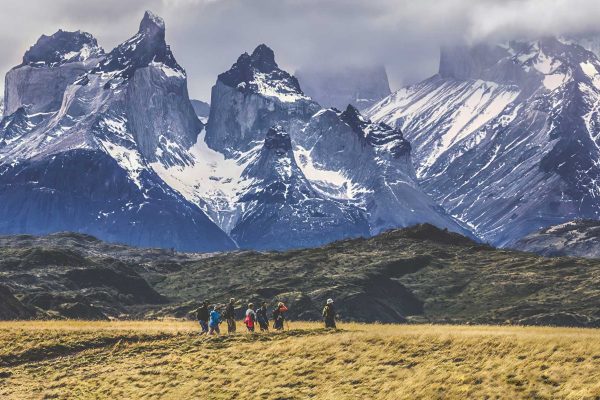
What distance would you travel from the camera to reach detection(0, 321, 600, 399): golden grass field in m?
56.6

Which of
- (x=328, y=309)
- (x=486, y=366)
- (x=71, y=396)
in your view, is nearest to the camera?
(x=486, y=366)

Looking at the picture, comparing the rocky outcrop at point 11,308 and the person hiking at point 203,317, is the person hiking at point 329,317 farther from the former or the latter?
the rocky outcrop at point 11,308

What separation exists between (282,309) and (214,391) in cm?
1757

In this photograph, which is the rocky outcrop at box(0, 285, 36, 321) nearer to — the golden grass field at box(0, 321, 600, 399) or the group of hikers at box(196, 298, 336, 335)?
the group of hikers at box(196, 298, 336, 335)

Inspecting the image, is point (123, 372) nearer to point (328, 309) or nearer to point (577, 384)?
point (328, 309)

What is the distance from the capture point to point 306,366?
64.8 meters

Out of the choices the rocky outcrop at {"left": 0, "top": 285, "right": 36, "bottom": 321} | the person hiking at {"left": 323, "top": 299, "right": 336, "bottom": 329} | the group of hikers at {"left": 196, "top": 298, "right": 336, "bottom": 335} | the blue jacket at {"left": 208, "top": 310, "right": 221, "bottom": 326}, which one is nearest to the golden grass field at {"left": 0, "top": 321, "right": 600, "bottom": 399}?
the blue jacket at {"left": 208, "top": 310, "right": 221, "bottom": 326}

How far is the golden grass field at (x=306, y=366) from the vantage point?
186 feet

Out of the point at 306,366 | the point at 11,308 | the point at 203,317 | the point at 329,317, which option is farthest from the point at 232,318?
the point at 11,308

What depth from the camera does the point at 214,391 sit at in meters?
62.4

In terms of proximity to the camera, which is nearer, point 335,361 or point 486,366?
point 486,366

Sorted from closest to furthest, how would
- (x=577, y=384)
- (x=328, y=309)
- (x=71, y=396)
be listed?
(x=577, y=384), (x=71, y=396), (x=328, y=309)

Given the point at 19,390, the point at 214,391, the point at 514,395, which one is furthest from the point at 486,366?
the point at 19,390

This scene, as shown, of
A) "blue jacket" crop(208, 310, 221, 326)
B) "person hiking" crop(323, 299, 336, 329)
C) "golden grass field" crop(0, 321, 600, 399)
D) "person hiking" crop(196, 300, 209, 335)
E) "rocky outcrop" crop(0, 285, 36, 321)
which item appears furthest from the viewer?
"rocky outcrop" crop(0, 285, 36, 321)
